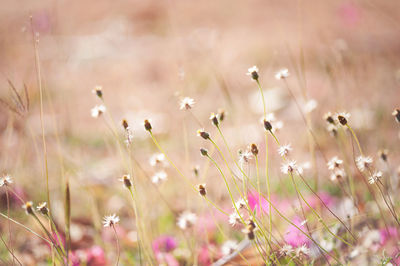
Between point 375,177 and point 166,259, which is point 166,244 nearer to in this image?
point 166,259

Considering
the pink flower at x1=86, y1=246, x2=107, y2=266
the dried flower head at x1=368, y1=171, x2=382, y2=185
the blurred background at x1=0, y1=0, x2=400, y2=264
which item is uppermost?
the blurred background at x1=0, y1=0, x2=400, y2=264

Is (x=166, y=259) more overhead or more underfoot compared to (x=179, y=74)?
more underfoot

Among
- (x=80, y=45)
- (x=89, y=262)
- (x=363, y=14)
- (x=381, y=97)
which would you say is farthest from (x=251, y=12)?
(x=89, y=262)

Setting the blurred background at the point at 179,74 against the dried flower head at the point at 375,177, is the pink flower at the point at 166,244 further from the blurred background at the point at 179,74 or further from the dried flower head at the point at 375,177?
the dried flower head at the point at 375,177

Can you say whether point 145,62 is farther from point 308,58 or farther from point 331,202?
point 331,202

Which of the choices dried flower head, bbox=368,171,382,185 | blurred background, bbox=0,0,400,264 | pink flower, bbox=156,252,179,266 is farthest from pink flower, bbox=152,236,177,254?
dried flower head, bbox=368,171,382,185

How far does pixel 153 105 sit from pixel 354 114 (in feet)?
4.49

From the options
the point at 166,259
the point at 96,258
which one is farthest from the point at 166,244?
the point at 96,258

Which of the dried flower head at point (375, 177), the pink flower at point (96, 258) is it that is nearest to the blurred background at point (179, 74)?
the pink flower at point (96, 258)

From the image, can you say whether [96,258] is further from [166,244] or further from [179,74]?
[179,74]

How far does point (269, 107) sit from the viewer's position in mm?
2336

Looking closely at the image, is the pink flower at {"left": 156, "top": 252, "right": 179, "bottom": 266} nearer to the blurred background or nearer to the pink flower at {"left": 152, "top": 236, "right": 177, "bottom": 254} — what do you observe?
the pink flower at {"left": 152, "top": 236, "right": 177, "bottom": 254}

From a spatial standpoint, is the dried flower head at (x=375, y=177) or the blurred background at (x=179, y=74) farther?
the blurred background at (x=179, y=74)

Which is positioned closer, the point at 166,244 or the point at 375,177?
the point at 375,177
